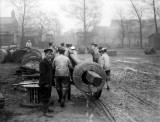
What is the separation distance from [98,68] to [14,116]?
2.93 meters

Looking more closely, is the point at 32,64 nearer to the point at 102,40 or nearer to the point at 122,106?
the point at 122,106

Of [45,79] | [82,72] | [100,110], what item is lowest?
[100,110]

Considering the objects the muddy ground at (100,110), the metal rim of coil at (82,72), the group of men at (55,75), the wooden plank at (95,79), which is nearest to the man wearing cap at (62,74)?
the group of men at (55,75)

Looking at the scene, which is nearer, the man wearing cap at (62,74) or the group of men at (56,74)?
the group of men at (56,74)

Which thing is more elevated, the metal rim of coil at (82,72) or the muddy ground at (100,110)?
the metal rim of coil at (82,72)

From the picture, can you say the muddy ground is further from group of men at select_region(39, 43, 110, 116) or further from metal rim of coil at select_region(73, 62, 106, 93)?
metal rim of coil at select_region(73, 62, 106, 93)

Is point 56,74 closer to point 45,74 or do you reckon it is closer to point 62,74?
point 62,74

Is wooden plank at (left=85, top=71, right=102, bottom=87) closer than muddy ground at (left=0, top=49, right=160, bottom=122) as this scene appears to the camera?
No

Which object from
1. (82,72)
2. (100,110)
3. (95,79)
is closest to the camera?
(95,79)

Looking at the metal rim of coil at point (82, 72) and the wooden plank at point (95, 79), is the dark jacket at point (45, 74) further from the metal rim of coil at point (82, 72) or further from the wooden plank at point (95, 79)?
the wooden plank at point (95, 79)

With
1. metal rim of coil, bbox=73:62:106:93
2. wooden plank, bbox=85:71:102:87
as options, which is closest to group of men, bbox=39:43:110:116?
metal rim of coil, bbox=73:62:106:93

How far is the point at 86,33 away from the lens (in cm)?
5778

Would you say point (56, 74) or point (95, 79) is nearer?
point (95, 79)

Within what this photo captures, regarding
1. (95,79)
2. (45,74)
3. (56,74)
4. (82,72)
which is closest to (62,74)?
(56,74)
